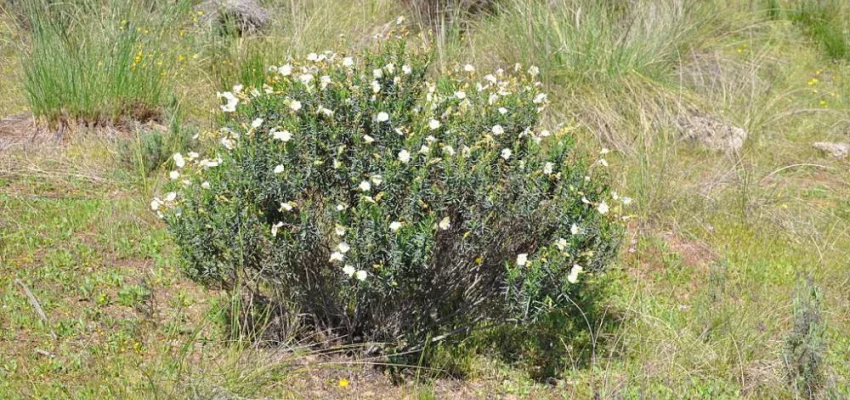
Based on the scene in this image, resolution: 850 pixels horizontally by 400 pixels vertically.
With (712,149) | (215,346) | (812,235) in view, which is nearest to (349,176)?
(215,346)

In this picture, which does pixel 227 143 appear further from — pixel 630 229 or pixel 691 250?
pixel 691 250

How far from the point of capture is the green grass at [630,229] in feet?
11.7

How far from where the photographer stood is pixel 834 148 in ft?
20.7

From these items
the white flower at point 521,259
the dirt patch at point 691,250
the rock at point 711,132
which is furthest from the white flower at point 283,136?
the rock at point 711,132

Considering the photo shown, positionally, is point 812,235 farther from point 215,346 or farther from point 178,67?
point 178,67

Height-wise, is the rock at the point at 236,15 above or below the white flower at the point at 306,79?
below

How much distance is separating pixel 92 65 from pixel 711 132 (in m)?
4.23

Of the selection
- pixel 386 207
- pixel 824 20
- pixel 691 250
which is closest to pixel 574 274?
pixel 386 207

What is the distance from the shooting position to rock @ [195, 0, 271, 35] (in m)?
7.71

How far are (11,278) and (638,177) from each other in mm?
3395

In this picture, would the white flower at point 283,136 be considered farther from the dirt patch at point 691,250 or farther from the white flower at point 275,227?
the dirt patch at point 691,250

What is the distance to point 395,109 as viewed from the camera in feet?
11.4

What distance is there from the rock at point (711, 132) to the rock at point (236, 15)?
3754mm

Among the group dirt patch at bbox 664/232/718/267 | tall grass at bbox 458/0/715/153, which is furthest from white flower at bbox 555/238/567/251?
tall grass at bbox 458/0/715/153
